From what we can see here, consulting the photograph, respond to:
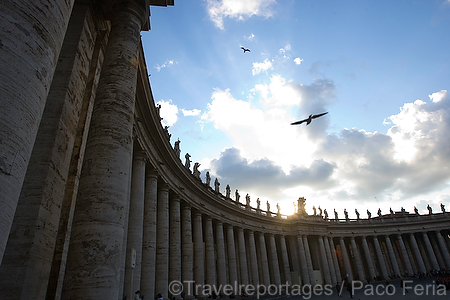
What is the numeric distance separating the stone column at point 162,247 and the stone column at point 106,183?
1420cm

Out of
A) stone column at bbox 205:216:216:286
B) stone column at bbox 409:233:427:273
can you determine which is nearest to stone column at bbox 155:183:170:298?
stone column at bbox 205:216:216:286

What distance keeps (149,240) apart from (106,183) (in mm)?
12768

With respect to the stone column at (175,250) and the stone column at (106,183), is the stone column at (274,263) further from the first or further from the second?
the stone column at (106,183)

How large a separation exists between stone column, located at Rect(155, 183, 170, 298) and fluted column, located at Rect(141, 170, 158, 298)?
6.14 ft

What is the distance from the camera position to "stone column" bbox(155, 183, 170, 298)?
2098 cm

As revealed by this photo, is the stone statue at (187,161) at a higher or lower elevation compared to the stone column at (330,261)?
higher

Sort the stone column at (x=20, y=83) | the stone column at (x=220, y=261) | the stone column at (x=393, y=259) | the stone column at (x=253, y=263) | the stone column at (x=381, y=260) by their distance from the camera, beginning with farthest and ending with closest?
1. the stone column at (x=393, y=259)
2. the stone column at (x=381, y=260)
3. the stone column at (x=253, y=263)
4. the stone column at (x=220, y=261)
5. the stone column at (x=20, y=83)

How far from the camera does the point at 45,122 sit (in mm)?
9609

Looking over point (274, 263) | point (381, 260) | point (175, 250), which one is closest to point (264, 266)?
point (274, 263)

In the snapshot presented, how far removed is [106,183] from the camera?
28.4 feet

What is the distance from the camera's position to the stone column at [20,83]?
4.88 meters

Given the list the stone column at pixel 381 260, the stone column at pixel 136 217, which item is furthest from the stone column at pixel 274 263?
the stone column at pixel 136 217

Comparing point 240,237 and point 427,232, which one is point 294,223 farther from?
point 427,232

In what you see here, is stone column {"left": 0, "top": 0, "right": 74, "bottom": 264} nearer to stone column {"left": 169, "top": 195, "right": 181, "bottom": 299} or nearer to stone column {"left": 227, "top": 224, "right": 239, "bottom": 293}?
stone column {"left": 169, "top": 195, "right": 181, "bottom": 299}
